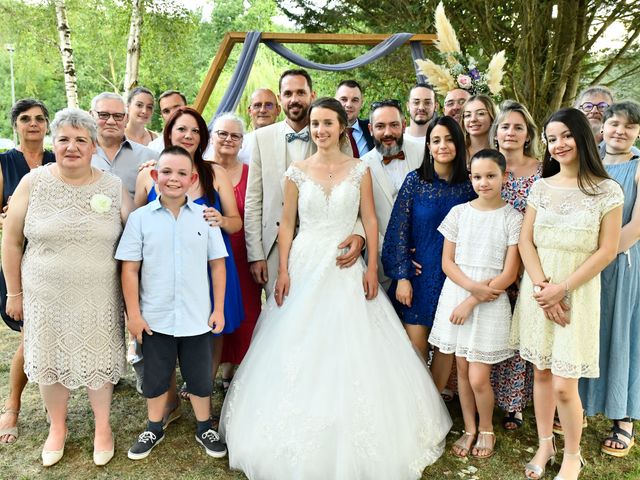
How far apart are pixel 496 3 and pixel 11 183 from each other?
8708mm

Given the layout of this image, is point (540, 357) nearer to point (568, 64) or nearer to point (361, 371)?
point (361, 371)

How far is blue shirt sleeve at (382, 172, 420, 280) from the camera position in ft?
10.3

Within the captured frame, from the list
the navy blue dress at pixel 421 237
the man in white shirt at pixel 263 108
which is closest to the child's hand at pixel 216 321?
the navy blue dress at pixel 421 237

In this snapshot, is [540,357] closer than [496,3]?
Yes

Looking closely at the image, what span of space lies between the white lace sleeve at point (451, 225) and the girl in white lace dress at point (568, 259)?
1.24ft

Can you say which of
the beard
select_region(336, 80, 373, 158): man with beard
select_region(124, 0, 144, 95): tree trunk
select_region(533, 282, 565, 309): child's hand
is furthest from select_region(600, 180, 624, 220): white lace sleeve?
select_region(124, 0, 144, 95): tree trunk

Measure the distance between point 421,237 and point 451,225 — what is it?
250 mm

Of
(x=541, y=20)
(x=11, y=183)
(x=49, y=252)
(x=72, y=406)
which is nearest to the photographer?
(x=49, y=252)

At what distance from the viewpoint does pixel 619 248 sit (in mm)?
2771

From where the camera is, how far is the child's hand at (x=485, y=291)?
2.79 meters

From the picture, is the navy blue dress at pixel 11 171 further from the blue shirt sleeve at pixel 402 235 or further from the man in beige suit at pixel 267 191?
the blue shirt sleeve at pixel 402 235

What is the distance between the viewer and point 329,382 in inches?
105

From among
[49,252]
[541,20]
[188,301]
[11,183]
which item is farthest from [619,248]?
[541,20]

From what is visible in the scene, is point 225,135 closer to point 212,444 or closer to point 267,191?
point 267,191
